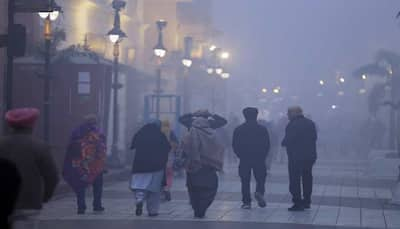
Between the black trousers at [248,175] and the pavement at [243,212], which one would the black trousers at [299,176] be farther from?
the black trousers at [248,175]

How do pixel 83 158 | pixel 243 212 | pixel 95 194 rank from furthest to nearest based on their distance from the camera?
pixel 243 212, pixel 95 194, pixel 83 158

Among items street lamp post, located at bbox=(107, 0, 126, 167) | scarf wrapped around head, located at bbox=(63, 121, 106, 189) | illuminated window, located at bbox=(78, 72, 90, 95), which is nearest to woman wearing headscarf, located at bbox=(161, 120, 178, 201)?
scarf wrapped around head, located at bbox=(63, 121, 106, 189)

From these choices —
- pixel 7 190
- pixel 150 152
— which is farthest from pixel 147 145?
pixel 7 190

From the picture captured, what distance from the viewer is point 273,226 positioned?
1355cm

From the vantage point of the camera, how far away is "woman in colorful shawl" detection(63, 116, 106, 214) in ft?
49.0

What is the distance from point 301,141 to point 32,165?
29.7ft

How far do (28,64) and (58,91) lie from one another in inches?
41.3

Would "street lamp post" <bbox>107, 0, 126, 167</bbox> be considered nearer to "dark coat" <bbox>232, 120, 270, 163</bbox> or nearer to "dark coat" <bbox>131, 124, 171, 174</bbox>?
"dark coat" <bbox>232, 120, 270, 163</bbox>

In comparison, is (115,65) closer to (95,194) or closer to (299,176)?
(299,176)

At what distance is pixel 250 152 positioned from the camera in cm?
1625

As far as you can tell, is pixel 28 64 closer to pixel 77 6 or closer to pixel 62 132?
pixel 62 132

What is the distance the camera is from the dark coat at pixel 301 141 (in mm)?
16188

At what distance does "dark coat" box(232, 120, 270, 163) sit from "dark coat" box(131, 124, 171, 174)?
1890mm

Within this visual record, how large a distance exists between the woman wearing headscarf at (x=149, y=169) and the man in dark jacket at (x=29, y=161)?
22.0 ft
